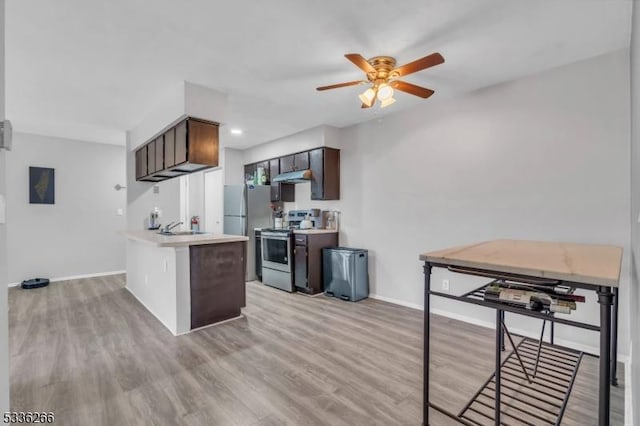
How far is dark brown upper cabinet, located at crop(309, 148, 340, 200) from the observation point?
446cm

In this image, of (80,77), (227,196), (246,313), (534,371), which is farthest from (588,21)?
(227,196)

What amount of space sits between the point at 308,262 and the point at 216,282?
144cm

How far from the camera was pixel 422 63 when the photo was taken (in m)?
2.12

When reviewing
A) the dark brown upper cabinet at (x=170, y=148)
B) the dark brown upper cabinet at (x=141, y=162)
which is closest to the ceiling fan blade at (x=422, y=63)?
the dark brown upper cabinet at (x=170, y=148)

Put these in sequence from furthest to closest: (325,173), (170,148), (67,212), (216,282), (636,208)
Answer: (67,212), (325,173), (170,148), (216,282), (636,208)

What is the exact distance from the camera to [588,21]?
205cm

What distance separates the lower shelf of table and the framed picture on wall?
6355mm

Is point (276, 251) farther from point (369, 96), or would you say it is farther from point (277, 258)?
point (369, 96)

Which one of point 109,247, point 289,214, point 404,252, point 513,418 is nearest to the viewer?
point 513,418

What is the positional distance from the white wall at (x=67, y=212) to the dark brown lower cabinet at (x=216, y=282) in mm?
2449

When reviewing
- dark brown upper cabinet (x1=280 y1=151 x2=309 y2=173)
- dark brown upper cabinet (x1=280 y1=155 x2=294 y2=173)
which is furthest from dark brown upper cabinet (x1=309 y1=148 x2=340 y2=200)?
dark brown upper cabinet (x1=280 y1=155 x2=294 y2=173)

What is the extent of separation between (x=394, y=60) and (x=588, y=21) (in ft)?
4.27

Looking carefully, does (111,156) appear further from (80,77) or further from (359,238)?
(359,238)

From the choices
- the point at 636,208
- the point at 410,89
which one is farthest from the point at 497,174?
the point at 636,208
